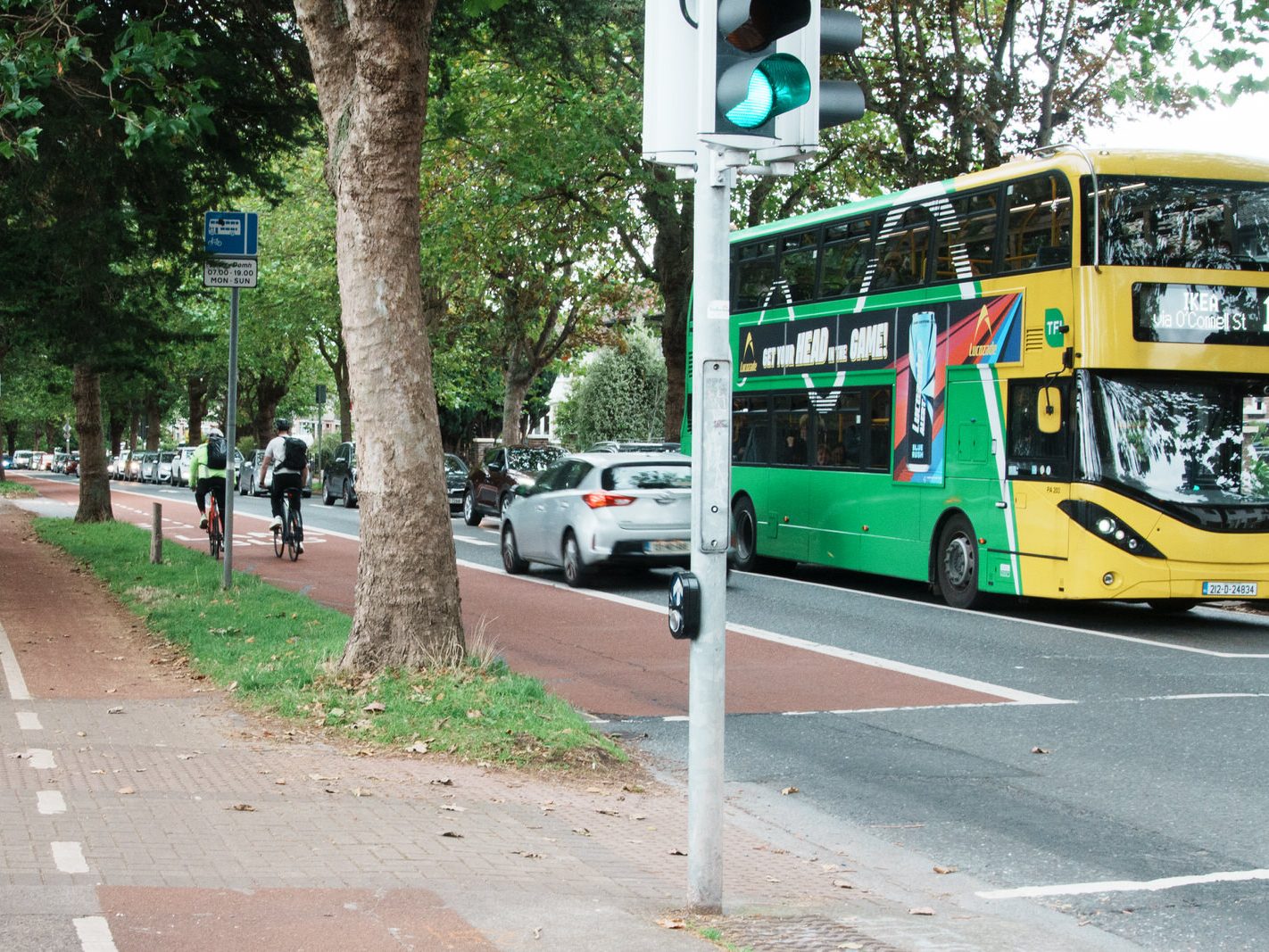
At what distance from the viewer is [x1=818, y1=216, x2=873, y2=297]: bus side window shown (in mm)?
18594

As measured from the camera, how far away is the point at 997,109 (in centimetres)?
2491

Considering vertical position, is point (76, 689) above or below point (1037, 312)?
below

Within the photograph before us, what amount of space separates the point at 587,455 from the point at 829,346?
11.0ft

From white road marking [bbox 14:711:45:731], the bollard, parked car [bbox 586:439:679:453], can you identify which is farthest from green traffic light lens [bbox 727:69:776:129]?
parked car [bbox 586:439:679:453]

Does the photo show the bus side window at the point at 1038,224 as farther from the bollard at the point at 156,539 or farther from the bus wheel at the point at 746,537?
the bollard at the point at 156,539

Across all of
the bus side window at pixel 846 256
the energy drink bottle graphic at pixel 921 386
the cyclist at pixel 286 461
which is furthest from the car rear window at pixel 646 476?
the cyclist at pixel 286 461

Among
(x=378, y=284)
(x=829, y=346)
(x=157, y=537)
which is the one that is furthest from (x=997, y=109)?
(x=378, y=284)

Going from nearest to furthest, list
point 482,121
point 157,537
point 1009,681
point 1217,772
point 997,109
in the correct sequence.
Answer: point 1217,772 → point 1009,681 → point 157,537 → point 997,109 → point 482,121

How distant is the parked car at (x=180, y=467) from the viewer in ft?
206

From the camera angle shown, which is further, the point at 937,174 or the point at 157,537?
the point at 937,174

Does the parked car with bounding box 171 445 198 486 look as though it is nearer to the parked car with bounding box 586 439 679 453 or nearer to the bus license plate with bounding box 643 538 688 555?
the parked car with bounding box 586 439 679 453

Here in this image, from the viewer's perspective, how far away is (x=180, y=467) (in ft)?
213

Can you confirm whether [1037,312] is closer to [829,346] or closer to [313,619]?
[829,346]

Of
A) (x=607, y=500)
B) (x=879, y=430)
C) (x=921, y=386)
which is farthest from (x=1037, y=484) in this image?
(x=607, y=500)
